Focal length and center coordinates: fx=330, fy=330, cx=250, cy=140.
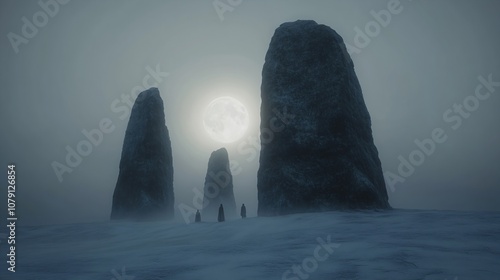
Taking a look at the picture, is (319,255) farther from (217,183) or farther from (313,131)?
(217,183)

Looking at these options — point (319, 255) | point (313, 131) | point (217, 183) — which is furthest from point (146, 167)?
point (319, 255)

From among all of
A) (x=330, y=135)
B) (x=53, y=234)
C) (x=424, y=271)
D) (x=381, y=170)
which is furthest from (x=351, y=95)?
(x=53, y=234)

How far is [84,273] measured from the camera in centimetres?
457

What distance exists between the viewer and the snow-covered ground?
12.6 ft

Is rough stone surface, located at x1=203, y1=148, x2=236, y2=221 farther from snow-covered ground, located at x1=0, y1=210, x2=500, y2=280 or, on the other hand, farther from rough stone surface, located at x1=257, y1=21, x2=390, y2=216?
snow-covered ground, located at x1=0, y1=210, x2=500, y2=280

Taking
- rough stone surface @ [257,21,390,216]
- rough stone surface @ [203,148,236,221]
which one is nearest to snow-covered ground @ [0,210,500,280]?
rough stone surface @ [257,21,390,216]

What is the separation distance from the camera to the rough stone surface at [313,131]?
1006cm

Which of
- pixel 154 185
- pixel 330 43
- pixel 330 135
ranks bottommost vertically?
pixel 154 185

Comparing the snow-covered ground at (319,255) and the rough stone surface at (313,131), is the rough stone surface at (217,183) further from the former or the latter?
the snow-covered ground at (319,255)

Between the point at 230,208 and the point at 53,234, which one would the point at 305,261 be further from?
the point at 230,208

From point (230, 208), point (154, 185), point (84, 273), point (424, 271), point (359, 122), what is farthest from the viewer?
point (230, 208)

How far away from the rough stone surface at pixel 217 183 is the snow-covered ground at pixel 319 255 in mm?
23756

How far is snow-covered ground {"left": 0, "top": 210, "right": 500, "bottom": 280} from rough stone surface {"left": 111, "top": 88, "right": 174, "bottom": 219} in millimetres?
10716

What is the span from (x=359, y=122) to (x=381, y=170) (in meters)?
1.83
